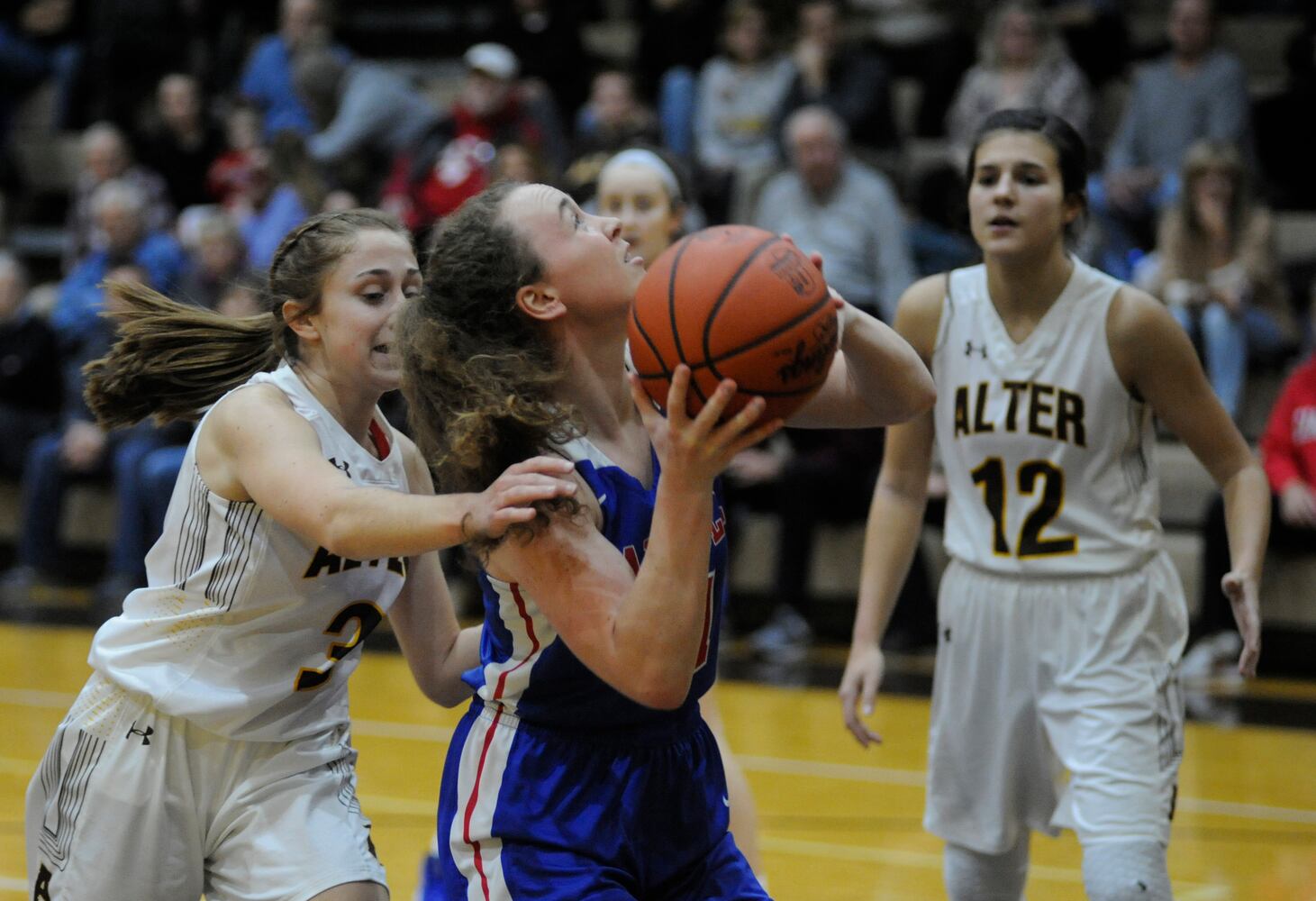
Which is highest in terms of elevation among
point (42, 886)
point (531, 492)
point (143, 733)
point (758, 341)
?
point (758, 341)

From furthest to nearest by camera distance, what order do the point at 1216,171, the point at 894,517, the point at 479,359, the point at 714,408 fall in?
1. the point at 1216,171
2. the point at 894,517
3. the point at 479,359
4. the point at 714,408

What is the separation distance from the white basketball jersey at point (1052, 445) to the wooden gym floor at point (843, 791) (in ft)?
4.66

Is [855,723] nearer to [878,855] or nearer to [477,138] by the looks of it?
[878,855]

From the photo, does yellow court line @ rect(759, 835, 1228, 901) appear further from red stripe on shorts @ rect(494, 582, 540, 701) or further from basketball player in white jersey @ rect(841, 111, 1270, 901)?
red stripe on shorts @ rect(494, 582, 540, 701)

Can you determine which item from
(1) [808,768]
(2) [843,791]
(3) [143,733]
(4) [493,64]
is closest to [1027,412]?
(3) [143,733]

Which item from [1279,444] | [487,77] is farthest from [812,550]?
[487,77]

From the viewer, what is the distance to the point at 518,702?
2.72m

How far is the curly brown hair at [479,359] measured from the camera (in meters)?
2.54

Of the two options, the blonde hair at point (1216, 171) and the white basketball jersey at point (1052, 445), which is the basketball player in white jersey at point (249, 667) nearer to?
the white basketball jersey at point (1052, 445)

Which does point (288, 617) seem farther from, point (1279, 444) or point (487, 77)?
point (487, 77)

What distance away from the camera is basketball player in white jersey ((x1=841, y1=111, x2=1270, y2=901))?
3691 mm

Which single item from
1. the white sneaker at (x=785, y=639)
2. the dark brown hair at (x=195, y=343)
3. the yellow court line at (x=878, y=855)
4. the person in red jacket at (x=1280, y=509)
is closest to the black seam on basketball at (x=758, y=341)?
the dark brown hair at (x=195, y=343)

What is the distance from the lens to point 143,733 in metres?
3.14

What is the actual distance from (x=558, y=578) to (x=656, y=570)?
17cm
